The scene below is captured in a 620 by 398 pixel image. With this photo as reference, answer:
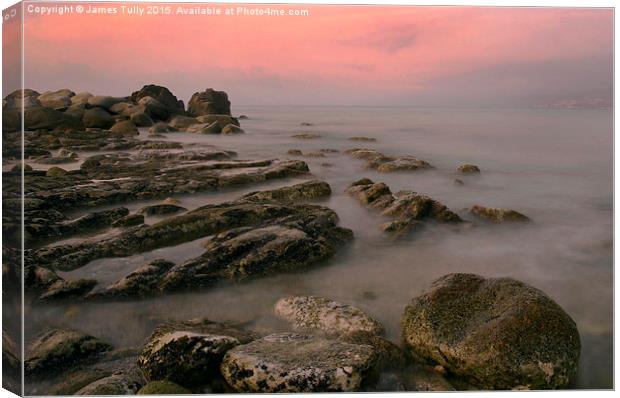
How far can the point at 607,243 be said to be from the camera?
4949 millimetres

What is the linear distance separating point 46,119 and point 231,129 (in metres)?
1.60

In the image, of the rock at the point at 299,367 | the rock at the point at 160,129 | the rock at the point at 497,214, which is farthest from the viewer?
the rock at the point at 160,129

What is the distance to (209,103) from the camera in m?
5.09

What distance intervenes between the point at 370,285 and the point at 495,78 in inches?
87.5

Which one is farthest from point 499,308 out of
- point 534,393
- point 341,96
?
point 341,96

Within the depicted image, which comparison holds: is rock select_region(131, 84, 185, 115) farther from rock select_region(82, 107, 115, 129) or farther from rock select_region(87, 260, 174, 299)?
rock select_region(87, 260, 174, 299)

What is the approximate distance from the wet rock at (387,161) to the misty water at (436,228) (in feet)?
0.19

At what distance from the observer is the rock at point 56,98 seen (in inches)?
181

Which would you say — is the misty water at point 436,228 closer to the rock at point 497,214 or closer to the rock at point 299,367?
the rock at point 497,214

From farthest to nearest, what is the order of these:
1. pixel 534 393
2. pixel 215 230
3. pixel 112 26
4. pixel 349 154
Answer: pixel 349 154 < pixel 215 230 < pixel 112 26 < pixel 534 393

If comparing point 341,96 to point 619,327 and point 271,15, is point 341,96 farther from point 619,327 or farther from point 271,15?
point 619,327

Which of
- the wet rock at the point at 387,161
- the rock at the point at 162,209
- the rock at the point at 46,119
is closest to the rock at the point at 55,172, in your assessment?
the rock at the point at 46,119

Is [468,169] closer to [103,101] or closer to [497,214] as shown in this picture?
[497,214]

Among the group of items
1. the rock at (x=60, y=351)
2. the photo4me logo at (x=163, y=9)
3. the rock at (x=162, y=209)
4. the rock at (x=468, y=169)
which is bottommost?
the rock at (x=60, y=351)
